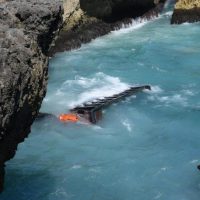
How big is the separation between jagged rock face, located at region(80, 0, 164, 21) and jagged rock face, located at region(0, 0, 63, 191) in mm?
29655

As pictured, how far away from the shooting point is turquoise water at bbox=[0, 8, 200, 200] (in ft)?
66.2

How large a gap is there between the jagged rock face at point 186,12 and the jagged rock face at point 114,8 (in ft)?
15.0

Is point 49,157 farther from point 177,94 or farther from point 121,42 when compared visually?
point 121,42

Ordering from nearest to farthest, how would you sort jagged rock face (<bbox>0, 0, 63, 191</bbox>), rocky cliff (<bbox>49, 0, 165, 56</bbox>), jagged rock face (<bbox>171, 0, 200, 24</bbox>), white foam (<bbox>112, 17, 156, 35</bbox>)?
jagged rock face (<bbox>0, 0, 63, 191</bbox>) → rocky cliff (<bbox>49, 0, 165, 56</bbox>) → jagged rock face (<bbox>171, 0, 200, 24</bbox>) → white foam (<bbox>112, 17, 156, 35</bbox>)

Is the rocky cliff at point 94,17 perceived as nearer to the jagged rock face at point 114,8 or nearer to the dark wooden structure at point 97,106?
the jagged rock face at point 114,8

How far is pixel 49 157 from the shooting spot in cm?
2277

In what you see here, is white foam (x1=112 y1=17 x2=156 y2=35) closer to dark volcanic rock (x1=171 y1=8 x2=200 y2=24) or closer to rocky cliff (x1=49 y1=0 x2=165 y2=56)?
rocky cliff (x1=49 y1=0 x2=165 y2=56)

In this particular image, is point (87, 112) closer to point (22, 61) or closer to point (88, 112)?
point (88, 112)

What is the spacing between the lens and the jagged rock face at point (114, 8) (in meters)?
44.0

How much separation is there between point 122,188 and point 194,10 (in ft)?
88.8

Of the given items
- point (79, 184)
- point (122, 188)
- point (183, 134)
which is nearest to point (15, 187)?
point (79, 184)

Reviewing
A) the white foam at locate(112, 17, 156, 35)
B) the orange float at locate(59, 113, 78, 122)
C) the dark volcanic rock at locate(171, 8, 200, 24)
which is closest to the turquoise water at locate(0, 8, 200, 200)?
the orange float at locate(59, 113, 78, 122)

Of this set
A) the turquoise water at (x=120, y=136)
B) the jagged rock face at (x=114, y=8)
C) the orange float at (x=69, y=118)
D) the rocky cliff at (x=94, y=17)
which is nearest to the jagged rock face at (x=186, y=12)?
the rocky cliff at (x=94, y=17)

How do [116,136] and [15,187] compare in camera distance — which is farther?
[116,136]
